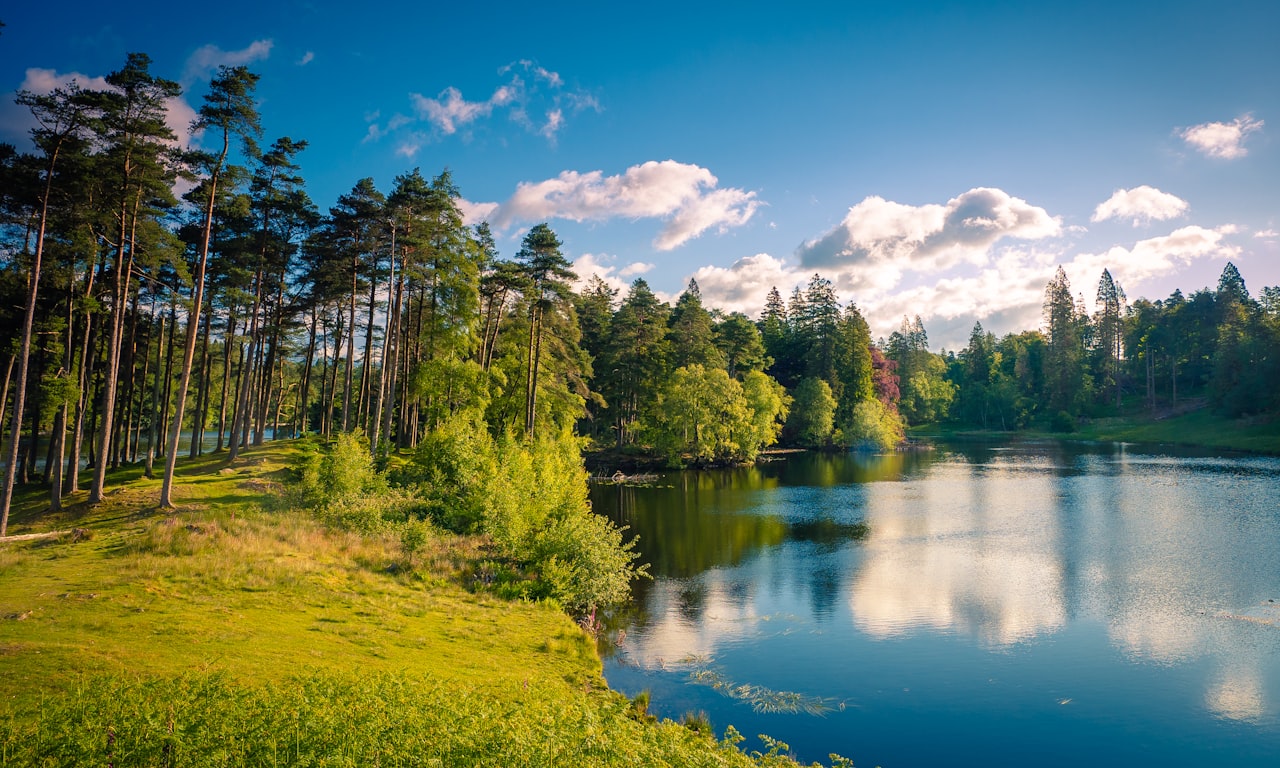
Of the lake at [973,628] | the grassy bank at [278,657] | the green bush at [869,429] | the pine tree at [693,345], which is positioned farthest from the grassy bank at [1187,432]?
the grassy bank at [278,657]

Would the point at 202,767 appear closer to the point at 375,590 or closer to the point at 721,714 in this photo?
the point at 721,714

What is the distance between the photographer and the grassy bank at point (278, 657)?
871 cm

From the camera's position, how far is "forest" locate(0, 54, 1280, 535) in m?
25.7

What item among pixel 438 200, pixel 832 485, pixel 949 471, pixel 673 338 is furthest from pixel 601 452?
pixel 438 200

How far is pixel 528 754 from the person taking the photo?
30.2 feet

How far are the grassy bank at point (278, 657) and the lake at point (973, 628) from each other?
3.60 metres

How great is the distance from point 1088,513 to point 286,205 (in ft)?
163

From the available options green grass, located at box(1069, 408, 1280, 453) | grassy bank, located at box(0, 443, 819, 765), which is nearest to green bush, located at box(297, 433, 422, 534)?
grassy bank, located at box(0, 443, 819, 765)

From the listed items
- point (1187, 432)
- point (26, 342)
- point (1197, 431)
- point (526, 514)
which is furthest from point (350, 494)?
point (1187, 432)

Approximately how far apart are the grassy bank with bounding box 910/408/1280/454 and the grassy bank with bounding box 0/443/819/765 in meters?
89.6

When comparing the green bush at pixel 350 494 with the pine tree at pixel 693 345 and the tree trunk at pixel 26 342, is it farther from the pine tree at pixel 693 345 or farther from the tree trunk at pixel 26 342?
the pine tree at pixel 693 345

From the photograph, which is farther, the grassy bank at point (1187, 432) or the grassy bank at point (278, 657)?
the grassy bank at point (1187, 432)

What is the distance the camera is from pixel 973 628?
71.8ft

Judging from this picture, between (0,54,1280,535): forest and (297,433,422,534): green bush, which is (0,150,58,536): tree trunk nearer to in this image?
(0,54,1280,535): forest
